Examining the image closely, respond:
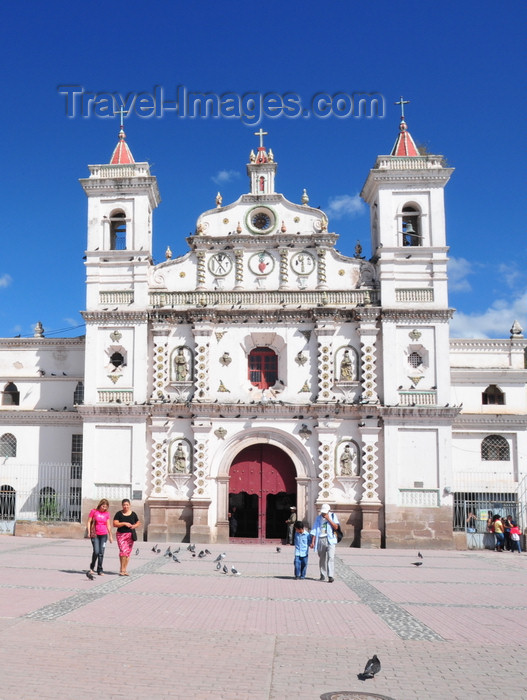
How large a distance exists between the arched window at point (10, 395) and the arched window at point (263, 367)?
10583 millimetres

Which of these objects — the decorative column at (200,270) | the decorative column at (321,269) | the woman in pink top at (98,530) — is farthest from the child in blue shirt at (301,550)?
the decorative column at (200,270)

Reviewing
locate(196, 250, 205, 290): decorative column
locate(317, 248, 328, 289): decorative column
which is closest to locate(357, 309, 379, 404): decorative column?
locate(317, 248, 328, 289): decorative column

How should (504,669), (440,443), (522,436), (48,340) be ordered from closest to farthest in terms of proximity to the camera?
(504,669) → (440,443) → (522,436) → (48,340)

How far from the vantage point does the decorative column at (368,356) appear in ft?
92.7

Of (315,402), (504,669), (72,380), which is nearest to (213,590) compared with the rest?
(504,669)

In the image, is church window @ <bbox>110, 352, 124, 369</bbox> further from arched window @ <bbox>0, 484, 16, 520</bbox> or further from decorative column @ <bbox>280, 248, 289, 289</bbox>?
decorative column @ <bbox>280, 248, 289, 289</bbox>

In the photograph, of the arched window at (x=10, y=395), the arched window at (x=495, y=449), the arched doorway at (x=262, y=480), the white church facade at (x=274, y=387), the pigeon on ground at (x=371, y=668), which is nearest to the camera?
the pigeon on ground at (x=371, y=668)

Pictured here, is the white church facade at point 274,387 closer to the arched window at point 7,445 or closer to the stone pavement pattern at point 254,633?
the arched window at point 7,445

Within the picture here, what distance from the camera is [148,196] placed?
30.7 meters

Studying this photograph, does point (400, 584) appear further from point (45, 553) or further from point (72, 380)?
point (72, 380)

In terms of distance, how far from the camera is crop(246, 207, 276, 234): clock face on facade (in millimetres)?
29994

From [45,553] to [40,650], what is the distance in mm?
13301

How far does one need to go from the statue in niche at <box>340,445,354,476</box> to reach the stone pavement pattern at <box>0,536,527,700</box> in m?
7.56

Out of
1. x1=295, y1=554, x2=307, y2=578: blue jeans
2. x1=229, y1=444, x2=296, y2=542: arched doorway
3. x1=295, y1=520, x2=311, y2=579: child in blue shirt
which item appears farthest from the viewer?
x1=229, y1=444, x2=296, y2=542: arched doorway
